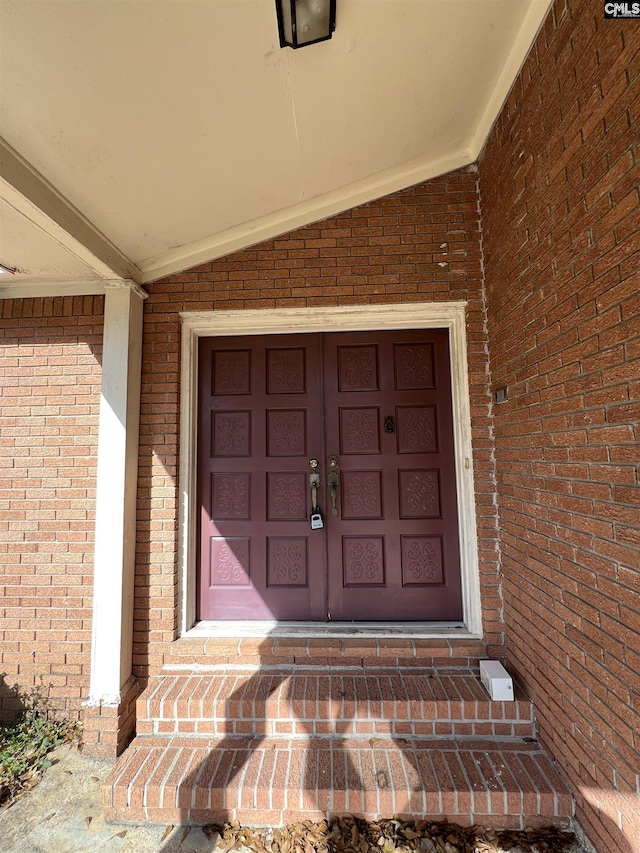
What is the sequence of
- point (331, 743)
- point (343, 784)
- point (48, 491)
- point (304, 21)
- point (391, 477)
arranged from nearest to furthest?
point (304, 21), point (343, 784), point (331, 743), point (48, 491), point (391, 477)

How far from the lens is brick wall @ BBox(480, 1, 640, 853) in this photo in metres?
1.23

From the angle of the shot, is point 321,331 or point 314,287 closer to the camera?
point 314,287

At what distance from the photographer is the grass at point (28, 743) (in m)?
1.87

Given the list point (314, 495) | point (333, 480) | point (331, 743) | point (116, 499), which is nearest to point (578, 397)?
point (333, 480)

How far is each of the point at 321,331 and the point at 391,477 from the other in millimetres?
1112

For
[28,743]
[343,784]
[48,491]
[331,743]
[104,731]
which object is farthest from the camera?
[48,491]

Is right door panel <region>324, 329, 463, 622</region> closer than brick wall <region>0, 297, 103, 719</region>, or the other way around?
brick wall <region>0, 297, 103, 719</region>

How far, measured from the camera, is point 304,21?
4.56ft

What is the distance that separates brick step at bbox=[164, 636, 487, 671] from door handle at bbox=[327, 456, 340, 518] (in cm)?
78

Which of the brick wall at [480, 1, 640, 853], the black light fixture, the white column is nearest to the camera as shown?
the brick wall at [480, 1, 640, 853]

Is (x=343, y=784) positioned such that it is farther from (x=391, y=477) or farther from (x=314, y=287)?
(x=314, y=287)

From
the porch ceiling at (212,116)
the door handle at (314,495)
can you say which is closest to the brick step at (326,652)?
the door handle at (314,495)

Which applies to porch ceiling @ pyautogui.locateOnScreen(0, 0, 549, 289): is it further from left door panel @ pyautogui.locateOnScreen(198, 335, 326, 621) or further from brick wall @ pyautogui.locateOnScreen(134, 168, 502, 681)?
left door panel @ pyautogui.locateOnScreen(198, 335, 326, 621)

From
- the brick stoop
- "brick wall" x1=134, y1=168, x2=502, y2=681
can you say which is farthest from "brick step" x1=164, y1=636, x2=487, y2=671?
"brick wall" x1=134, y1=168, x2=502, y2=681
